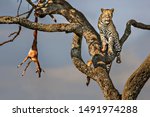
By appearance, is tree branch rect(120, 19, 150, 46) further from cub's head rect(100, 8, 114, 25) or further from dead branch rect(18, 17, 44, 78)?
dead branch rect(18, 17, 44, 78)

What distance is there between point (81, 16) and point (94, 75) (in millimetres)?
1455

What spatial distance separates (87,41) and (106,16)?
739mm

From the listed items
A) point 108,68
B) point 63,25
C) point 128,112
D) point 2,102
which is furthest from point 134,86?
point 2,102

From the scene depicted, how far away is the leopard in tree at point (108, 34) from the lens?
8.03 metres

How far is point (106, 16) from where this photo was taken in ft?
26.3

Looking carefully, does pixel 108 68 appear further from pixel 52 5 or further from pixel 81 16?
pixel 52 5

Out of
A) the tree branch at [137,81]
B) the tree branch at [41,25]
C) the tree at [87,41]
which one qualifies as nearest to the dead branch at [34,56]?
the tree at [87,41]

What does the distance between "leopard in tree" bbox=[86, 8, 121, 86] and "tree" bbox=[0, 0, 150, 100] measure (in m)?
0.15

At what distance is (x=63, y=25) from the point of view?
8070 mm

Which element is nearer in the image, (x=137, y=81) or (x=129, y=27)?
(x=137, y=81)

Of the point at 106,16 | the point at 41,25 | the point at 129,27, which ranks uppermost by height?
the point at 106,16

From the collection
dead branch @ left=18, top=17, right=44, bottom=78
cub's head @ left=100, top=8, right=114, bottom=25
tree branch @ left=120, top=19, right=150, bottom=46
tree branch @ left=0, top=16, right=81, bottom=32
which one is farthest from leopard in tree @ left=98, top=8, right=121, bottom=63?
dead branch @ left=18, top=17, right=44, bottom=78

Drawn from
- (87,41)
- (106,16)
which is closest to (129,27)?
(87,41)

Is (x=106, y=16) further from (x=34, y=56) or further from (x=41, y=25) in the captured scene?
(x=34, y=56)
